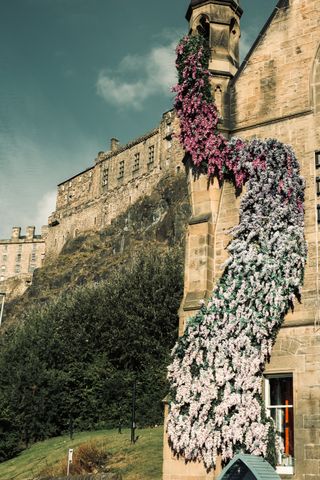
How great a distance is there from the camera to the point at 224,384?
1466 cm

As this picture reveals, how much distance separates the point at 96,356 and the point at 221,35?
23.1 meters

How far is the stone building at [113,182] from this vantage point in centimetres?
9344

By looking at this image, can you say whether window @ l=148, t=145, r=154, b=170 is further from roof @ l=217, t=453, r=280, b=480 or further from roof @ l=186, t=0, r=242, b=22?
roof @ l=217, t=453, r=280, b=480

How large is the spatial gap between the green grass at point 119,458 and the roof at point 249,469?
869 centimetres

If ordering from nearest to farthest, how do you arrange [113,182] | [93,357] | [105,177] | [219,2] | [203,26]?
[219,2] < [203,26] < [93,357] < [113,182] < [105,177]

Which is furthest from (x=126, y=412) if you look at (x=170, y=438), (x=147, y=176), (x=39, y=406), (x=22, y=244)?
(x=22, y=244)

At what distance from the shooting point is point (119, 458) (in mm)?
20750

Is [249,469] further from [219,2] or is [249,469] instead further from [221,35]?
[219,2]

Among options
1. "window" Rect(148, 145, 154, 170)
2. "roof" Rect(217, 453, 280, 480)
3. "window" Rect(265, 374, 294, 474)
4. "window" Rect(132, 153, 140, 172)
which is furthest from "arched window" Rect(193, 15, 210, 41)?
"window" Rect(132, 153, 140, 172)

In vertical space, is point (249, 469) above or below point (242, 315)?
below

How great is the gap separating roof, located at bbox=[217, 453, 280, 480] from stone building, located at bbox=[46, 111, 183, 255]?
78290 millimetres

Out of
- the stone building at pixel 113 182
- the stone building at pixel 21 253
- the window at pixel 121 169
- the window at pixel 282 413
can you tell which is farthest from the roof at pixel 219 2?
the stone building at pixel 21 253

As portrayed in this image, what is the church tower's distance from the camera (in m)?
17.4

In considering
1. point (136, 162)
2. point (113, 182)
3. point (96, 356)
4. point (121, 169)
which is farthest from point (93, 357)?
point (113, 182)
